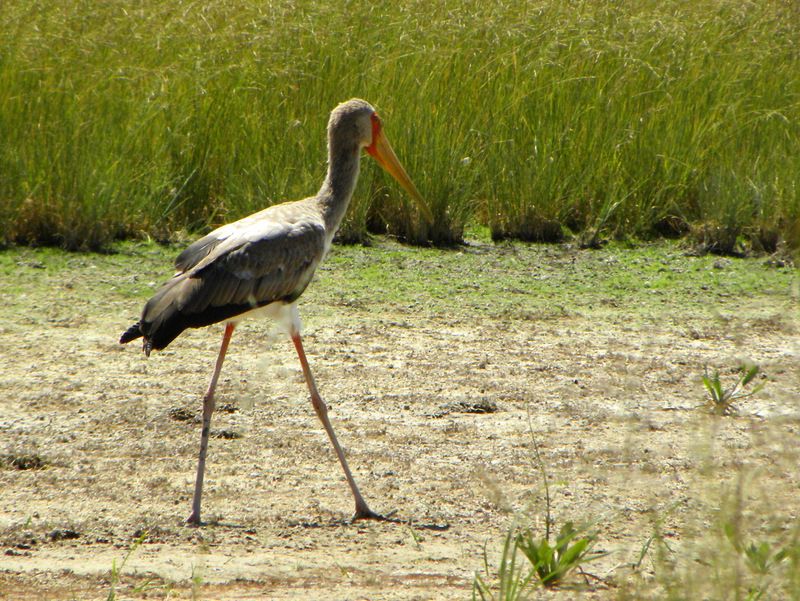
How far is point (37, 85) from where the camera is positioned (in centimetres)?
843

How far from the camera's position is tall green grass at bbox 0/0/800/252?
8062mm

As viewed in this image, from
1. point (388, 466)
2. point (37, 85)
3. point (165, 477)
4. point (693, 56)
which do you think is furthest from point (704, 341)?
point (37, 85)

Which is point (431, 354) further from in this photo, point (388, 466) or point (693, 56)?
point (693, 56)

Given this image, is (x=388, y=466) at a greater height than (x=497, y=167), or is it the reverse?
(x=497, y=167)

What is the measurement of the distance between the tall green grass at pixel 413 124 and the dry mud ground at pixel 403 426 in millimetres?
413

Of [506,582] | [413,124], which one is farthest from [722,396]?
[413,124]

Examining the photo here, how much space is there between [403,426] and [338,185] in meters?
1.02

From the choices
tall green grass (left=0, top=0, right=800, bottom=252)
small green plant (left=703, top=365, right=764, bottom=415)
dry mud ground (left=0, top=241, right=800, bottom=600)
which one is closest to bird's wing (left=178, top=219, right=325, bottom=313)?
dry mud ground (left=0, top=241, right=800, bottom=600)

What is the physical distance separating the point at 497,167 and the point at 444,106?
64 centimetres

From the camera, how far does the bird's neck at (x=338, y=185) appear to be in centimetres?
507

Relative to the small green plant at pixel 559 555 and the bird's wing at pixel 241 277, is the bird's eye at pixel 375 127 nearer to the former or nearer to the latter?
the bird's wing at pixel 241 277

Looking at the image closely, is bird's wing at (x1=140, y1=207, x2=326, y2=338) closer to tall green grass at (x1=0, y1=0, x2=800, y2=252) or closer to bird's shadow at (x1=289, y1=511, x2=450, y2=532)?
bird's shadow at (x1=289, y1=511, x2=450, y2=532)

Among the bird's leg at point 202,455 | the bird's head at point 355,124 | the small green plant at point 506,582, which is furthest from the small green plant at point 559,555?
the bird's head at point 355,124

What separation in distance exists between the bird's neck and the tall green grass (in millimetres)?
2837
